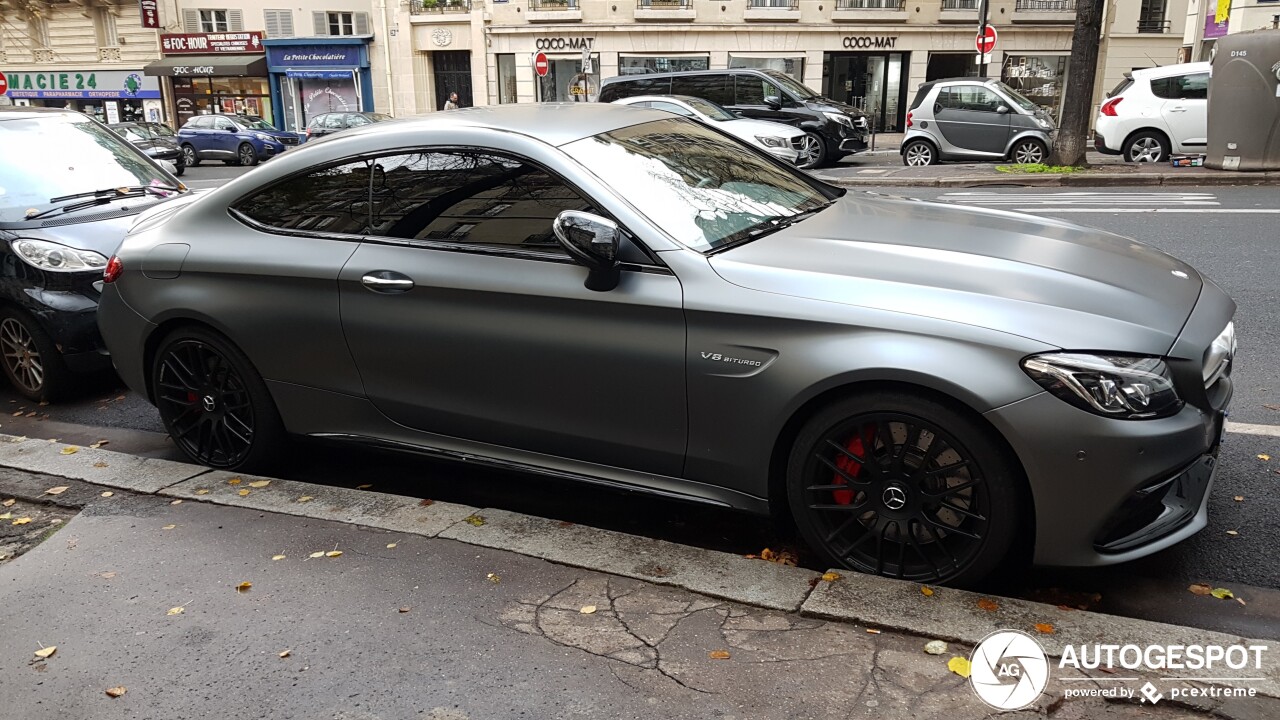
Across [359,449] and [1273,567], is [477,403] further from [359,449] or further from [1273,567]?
[1273,567]

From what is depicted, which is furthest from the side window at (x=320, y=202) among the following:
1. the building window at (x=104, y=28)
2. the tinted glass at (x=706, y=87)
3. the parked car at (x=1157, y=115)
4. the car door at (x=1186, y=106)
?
the building window at (x=104, y=28)

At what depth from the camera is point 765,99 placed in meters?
19.5

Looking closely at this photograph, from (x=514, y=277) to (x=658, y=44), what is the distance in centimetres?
3396

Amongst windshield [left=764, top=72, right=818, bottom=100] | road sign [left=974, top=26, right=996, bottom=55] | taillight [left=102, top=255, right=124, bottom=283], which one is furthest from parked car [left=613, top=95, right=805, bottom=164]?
taillight [left=102, top=255, right=124, bottom=283]

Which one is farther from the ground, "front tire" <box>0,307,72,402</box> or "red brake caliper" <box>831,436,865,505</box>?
"red brake caliper" <box>831,436,865,505</box>

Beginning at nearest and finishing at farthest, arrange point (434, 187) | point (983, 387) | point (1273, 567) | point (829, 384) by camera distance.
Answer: point (983, 387), point (829, 384), point (1273, 567), point (434, 187)

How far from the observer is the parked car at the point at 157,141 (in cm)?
2777

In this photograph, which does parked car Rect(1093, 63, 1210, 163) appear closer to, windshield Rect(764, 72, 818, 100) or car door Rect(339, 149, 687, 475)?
windshield Rect(764, 72, 818, 100)

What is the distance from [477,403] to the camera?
154 inches

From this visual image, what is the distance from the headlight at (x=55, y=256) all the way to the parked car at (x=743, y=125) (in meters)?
12.3

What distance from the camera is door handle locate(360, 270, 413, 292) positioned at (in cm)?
392

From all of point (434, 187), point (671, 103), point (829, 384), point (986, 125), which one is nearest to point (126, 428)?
point (434, 187)

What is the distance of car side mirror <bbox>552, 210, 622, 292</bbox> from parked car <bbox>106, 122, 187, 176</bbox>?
25.9 metres

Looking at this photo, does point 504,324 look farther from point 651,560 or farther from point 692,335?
point 651,560
